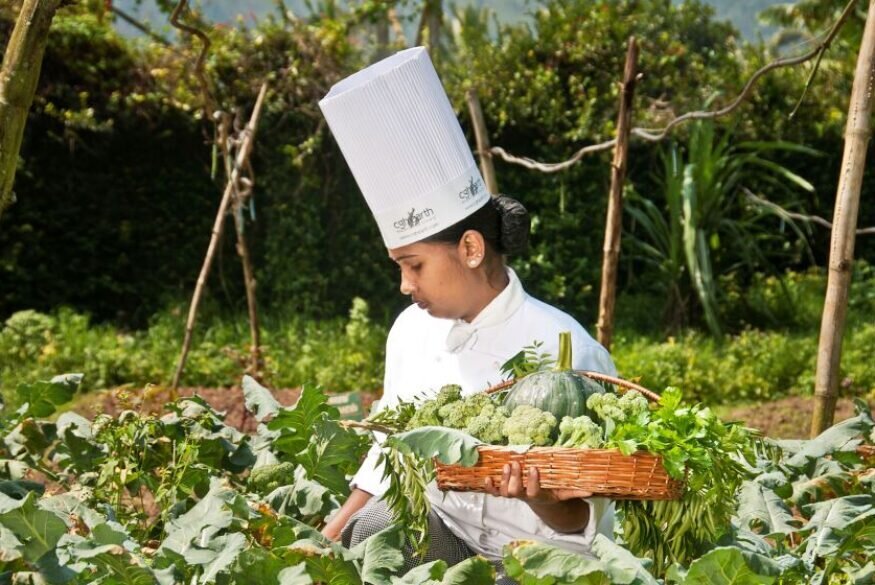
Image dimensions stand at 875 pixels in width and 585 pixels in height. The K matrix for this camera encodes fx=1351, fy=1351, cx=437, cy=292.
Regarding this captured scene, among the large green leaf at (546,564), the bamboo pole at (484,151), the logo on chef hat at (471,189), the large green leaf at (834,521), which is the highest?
the bamboo pole at (484,151)

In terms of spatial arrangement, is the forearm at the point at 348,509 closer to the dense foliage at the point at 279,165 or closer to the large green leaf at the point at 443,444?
the large green leaf at the point at 443,444

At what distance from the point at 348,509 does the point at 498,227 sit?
79 cm

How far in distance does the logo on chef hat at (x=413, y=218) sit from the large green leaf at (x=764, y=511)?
1159 mm

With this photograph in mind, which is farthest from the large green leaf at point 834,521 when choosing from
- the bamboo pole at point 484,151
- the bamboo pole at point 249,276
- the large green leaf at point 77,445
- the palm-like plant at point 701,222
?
the palm-like plant at point 701,222

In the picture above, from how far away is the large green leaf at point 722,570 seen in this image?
246cm

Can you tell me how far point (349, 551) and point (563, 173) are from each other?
8126mm

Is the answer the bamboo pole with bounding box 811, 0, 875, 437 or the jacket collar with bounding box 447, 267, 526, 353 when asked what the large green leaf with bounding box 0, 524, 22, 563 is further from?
the bamboo pole with bounding box 811, 0, 875, 437

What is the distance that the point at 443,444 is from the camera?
260cm

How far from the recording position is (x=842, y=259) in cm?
407

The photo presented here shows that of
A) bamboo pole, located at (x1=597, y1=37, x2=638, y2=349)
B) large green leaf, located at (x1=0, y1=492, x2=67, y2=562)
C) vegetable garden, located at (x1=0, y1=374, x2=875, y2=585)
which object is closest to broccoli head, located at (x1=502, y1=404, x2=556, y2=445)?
vegetable garden, located at (x1=0, y1=374, x2=875, y2=585)

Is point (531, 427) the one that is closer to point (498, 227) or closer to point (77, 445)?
point (498, 227)

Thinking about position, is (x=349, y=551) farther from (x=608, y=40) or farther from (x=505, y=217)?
(x=608, y=40)

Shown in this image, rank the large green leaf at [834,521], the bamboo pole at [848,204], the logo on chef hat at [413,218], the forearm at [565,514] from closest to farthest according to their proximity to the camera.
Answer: the forearm at [565,514]
the logo on chef hat at [413,218]
the large green leaf at [834,521]
the bamboo pole at [848,204]

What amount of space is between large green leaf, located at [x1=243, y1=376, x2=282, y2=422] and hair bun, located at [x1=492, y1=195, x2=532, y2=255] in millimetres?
979
